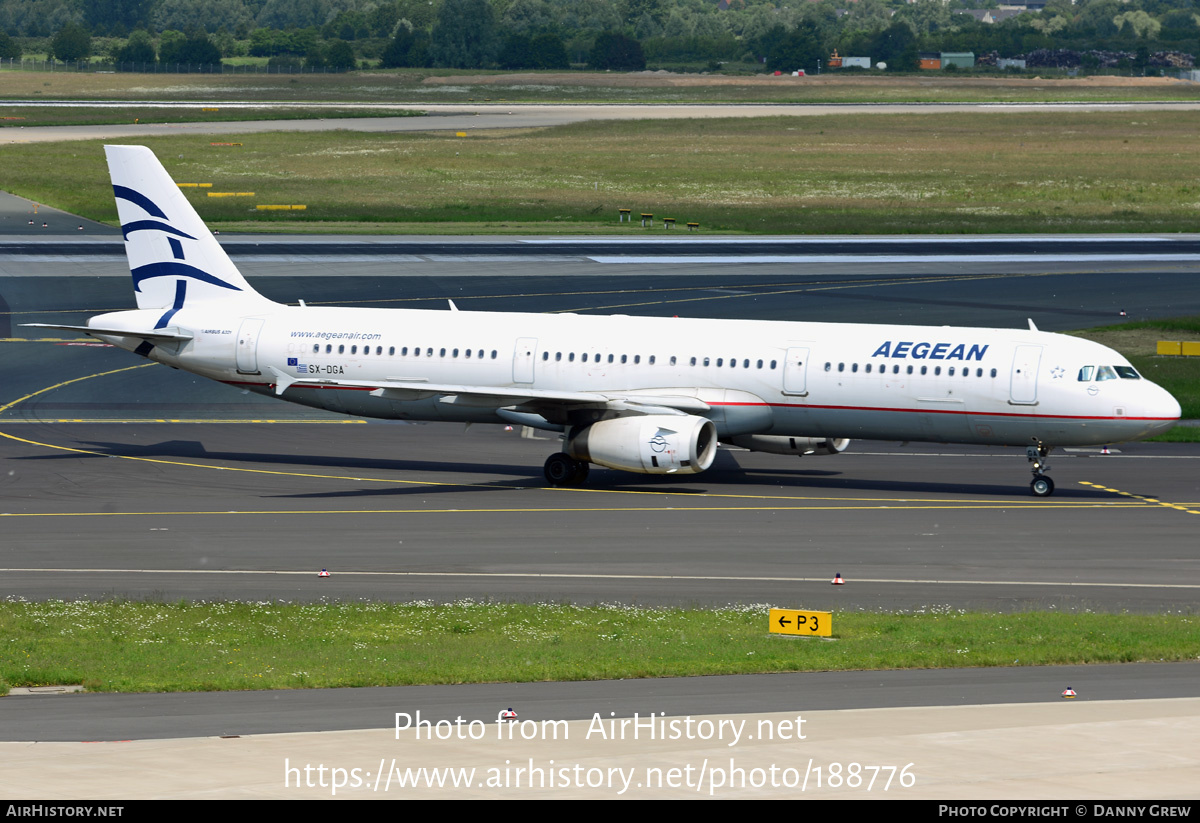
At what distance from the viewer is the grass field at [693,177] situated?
113 m

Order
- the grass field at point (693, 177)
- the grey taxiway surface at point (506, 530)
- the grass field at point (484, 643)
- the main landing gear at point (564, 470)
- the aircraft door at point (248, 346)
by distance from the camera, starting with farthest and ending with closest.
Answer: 1. the grass field at point (693, 177)
2. the aircraft door at point (248, 346)
3. the main landing gear at point (564, 470)
4. the grass field at point (484, 643)
5. the grey taxiway surface at point (506, 530)

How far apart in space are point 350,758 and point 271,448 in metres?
33.8

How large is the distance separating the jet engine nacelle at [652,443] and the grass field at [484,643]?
42.3 ft

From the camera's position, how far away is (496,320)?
4797 centimetres

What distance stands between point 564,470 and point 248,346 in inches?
422

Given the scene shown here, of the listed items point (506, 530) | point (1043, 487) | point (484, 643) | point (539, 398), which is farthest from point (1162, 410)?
point (484, 643)

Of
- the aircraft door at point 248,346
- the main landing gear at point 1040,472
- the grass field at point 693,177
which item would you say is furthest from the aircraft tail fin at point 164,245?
the grass field at point 693,177

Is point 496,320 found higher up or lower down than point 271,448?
higher up

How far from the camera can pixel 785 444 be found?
152ft

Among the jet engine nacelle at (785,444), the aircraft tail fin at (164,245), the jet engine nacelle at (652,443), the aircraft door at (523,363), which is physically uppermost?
the aircraft tail fin at (164,245)

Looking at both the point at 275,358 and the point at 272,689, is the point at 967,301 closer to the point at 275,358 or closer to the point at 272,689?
the point at 275,358

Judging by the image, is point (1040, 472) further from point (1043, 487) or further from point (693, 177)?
point (693, 177)

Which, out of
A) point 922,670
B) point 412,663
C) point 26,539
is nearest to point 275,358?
point 26,539

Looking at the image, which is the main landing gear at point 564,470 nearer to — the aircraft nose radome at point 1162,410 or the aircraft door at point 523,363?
the aircraft door at point 523,363
